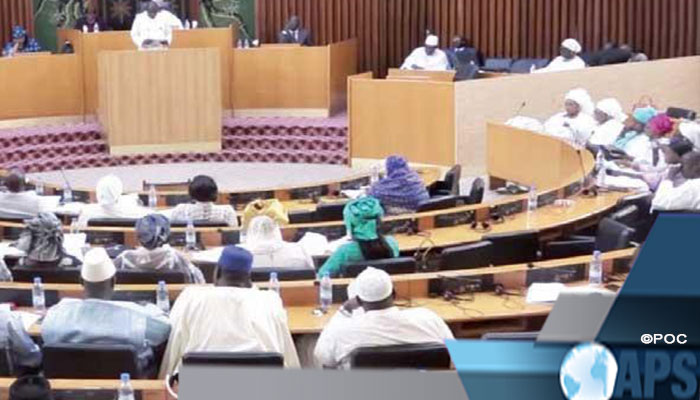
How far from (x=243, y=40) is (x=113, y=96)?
3946 mm

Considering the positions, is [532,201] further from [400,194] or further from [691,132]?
[691,132]

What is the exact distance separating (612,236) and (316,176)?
6.87 m

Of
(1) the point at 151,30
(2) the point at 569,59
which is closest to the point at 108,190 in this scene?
(1) the point at 151,30

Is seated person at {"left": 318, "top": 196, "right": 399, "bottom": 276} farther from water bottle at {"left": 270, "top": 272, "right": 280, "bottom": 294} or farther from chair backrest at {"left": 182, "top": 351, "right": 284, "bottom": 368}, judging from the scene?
chair backrest at {"left": 182, "top": 351, "right": 284, "bottom": 368}

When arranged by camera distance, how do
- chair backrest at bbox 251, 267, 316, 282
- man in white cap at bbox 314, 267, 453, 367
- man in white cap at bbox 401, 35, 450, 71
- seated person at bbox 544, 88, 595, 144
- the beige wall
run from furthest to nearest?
man in white cap at bbox 401, 35, 450, 71 → the beige wall → seated person at bbox 544, 88, 595, 144 → chair backrest at bbox 251, 267, 316, 282 → man in white cap at bbox 314, 267, 453, 367

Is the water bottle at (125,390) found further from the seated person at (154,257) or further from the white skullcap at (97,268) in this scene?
the seated person at (154,257)

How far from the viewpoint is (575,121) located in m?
11.8

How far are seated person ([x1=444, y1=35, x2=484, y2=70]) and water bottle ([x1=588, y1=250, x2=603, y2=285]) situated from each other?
1004cm

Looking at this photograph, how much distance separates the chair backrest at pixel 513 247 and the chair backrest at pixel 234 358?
2.82 meters

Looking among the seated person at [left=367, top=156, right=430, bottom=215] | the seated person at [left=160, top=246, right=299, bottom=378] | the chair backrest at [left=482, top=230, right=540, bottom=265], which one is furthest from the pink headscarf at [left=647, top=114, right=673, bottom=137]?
the seated person at [left=160, top=246, right=299, bottom=378]

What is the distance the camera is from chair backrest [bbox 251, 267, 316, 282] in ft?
20.9

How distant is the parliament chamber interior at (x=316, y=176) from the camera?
4984 millimetres

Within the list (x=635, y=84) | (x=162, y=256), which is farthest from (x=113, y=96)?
(x=162, y=256)

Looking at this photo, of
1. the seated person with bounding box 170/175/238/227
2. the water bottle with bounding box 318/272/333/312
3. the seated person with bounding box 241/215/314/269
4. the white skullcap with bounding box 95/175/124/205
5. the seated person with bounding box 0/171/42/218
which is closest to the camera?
the water bottle with bounding box 318/272/333/312
